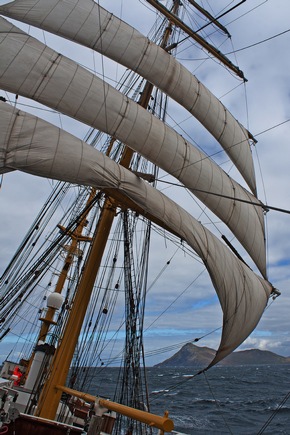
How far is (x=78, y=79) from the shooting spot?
9305 millimetres

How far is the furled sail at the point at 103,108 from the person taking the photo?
8.88 metres

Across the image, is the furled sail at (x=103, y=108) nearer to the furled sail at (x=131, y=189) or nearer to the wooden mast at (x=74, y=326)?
the furled sail at (x=131, y=189)

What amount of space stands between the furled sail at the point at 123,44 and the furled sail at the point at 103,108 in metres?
1.69

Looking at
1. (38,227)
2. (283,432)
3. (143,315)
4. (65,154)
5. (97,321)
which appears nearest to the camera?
(65,154)

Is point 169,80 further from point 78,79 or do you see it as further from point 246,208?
point 246,208

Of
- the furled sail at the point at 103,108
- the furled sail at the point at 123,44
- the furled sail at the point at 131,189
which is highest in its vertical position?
the furled sail at the point at 123,44

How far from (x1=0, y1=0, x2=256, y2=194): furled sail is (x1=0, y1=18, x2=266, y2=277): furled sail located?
169cm

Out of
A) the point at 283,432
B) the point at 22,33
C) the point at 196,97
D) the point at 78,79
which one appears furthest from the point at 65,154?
the point at 283,432

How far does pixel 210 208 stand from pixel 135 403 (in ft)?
17.9

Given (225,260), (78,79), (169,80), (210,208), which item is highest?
(169,80)

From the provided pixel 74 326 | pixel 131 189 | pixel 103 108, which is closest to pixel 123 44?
pixel 103 108

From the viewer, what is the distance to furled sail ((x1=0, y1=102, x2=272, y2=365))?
767cm

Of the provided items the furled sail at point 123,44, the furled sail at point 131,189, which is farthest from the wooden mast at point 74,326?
the furled sail at point 123,44

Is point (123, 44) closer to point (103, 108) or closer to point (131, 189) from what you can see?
point (103, 108)
